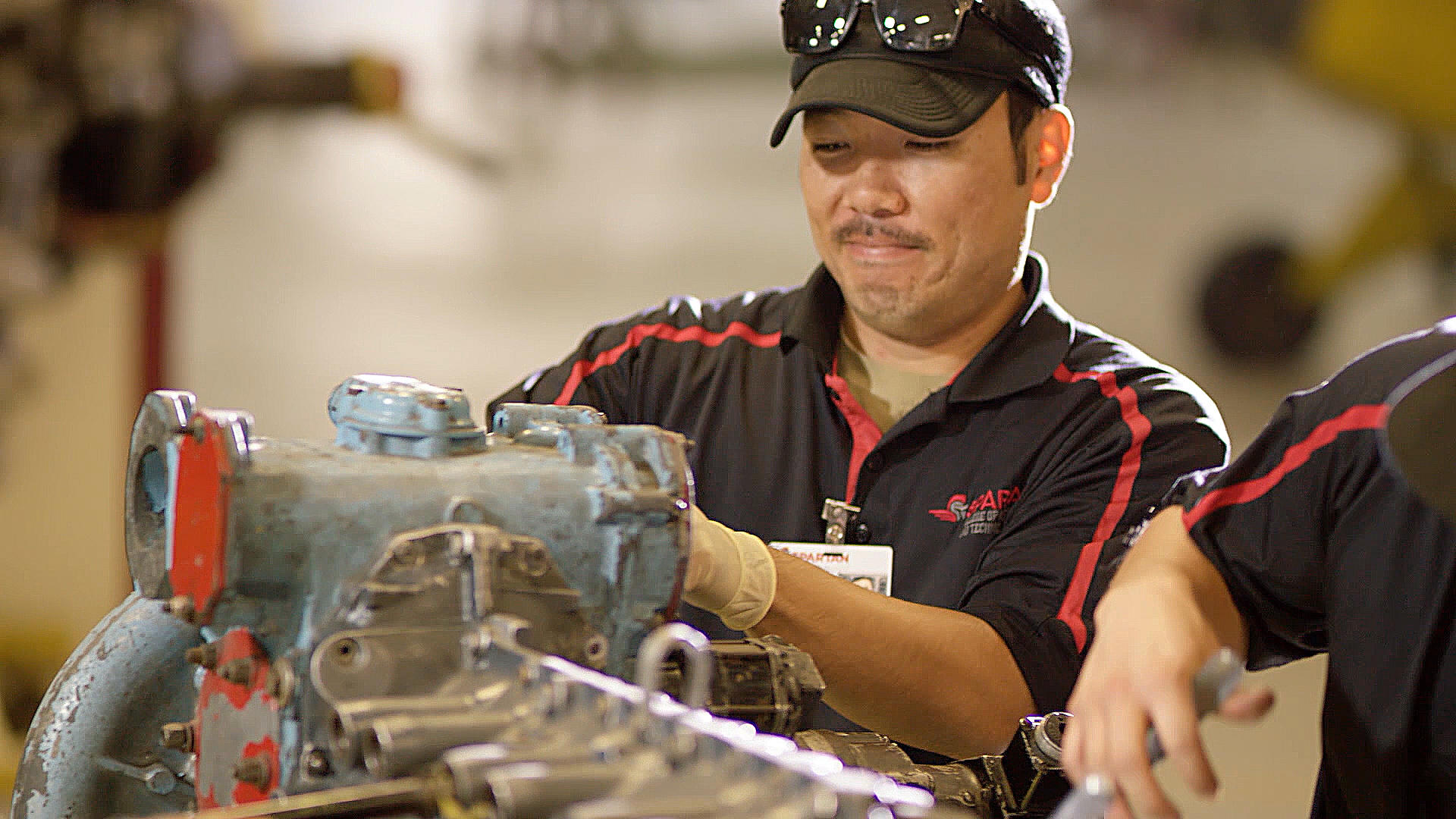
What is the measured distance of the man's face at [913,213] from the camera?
5.12 feet

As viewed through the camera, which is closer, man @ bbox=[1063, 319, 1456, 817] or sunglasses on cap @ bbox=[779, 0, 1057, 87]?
man @ bbox=[1063, 319, 1456, 817]

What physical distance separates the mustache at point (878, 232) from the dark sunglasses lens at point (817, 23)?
0.67ft

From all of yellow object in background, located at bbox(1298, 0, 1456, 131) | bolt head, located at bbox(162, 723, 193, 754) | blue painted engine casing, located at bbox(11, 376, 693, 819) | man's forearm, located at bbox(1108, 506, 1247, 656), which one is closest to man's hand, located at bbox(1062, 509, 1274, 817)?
man's forearm, located at bbox(1108, 506, 1247, 656)

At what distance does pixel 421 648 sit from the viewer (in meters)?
0.77

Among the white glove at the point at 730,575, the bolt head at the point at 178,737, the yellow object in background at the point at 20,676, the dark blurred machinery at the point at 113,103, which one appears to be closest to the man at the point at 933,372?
the white glove at the point at 730,575

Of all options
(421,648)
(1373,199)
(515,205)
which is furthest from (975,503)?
(515,205)

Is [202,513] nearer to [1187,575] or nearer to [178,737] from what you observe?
[178,737]

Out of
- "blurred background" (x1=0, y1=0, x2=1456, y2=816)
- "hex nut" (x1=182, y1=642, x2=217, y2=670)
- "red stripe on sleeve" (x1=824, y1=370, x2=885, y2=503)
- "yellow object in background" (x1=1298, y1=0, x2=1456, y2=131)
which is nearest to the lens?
"hex nut" (x1=182, y1=642, x2=217, y2=670)

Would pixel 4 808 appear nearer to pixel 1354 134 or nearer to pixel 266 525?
→ pixel 266 525

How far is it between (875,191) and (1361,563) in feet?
2.54

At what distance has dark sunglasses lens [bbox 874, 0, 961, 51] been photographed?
1.50 m

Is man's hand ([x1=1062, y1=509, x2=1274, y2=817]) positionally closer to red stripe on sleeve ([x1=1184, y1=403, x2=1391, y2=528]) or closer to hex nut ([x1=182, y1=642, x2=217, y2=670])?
red stripe on sleeve ([x1=1184, y1=403, x2=1391, y2=528])

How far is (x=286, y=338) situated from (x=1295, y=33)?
2305mm

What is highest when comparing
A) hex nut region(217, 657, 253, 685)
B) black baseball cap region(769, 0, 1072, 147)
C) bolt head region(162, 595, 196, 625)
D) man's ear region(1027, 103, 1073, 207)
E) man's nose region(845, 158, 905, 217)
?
black baseball cap region(769, 0, 1072, 147)
